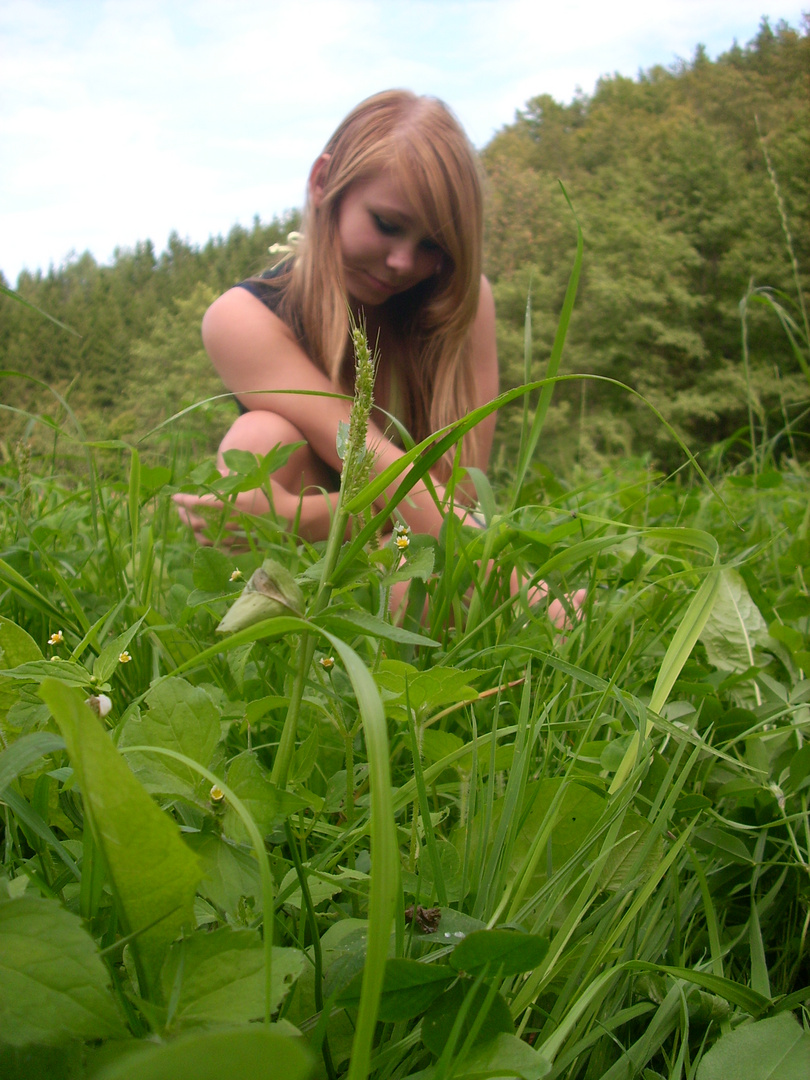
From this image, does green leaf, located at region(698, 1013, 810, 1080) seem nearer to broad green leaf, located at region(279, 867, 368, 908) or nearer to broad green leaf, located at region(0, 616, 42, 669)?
broad green leaf, located at region(279, 867, 368, 908)

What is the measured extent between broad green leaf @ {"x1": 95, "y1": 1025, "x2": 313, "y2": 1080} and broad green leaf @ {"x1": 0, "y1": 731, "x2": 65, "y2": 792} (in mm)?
173

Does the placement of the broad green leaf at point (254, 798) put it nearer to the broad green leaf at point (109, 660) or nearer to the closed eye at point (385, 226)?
the broad green leaf at point (109, 660)

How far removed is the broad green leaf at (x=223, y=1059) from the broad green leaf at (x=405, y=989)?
138 millimetres

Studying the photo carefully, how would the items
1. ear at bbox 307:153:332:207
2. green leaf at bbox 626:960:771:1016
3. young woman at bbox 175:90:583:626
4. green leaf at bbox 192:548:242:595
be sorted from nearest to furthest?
green leaf at bbox 626:960:771:1016, green leaf at bbox 192:548:242:595, young woman at bbox 175:90:583:626, ear at bbox 307:153:332:207

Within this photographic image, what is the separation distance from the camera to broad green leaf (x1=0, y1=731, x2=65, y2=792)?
327 mm

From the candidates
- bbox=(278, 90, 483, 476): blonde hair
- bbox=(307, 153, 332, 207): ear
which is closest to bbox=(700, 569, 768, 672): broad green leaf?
bbox=(278, 90, 483, 476): blonde hair

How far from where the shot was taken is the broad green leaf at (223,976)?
0.30 meters

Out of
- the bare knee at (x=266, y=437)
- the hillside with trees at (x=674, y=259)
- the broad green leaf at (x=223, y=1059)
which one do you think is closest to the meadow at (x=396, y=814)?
the broad green leaf at (x=223, y=1059)

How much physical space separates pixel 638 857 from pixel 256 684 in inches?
13.3

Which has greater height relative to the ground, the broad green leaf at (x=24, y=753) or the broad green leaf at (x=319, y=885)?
the broad green leaf at (x=24, y=753)

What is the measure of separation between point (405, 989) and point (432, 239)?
7.68 ft

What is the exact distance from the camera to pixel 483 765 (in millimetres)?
523

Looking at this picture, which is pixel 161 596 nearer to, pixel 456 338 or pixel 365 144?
pixel 456 338

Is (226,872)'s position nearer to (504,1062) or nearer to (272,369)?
(504,1062)
